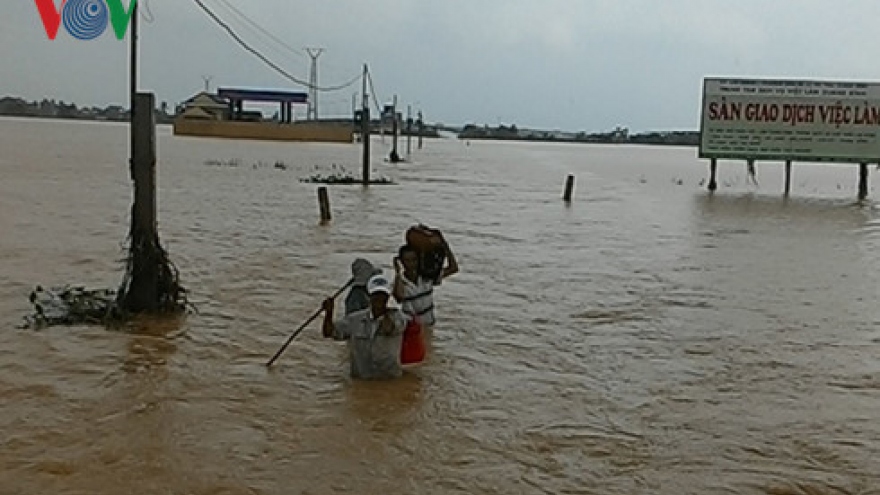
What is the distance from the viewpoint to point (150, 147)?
9.33 metres

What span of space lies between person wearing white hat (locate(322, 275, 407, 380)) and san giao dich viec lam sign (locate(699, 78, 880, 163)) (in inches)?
1026

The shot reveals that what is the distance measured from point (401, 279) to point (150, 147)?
2.84m

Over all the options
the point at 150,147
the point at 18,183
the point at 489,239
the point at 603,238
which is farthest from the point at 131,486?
the point at 18,183

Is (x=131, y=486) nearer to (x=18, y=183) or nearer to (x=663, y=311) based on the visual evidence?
(x=663, y=311)

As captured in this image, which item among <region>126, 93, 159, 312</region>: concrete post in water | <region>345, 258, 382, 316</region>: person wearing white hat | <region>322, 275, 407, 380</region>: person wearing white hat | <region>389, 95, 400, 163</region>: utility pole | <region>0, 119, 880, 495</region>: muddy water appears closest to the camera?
<region>0, 119, 880, 495</region>: muddy water

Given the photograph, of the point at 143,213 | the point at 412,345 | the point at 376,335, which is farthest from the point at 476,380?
the point at 143,213

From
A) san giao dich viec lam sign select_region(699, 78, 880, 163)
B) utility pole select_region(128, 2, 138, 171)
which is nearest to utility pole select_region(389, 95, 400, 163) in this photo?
san giao dich viec lam sign select_region(699, 78, 880, 163)

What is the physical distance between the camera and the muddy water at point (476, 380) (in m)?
5.57

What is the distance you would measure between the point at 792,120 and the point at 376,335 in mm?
26734

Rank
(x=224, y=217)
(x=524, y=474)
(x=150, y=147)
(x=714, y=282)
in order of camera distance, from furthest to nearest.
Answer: (x=224, y=217), (x=714, y=282), (x=150, y=147), (x=524, y=474)

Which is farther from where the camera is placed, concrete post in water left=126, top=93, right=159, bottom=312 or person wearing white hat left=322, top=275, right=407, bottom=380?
concrete post in water left=126, top=93, right=159, bottom=312

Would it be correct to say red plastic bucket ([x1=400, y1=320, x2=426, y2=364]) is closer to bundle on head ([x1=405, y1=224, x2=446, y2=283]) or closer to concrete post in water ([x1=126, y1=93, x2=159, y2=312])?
bundle on head ([x1=405, y1=224, x2=446, y2=283])

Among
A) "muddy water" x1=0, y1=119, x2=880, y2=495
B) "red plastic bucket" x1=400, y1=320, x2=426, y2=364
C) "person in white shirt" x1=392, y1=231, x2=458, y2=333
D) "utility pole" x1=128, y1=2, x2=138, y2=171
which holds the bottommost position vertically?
"muddy water" x1=0, y1=119, x2=880, y2=495

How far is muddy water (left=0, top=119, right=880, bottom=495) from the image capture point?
5.57 metres
